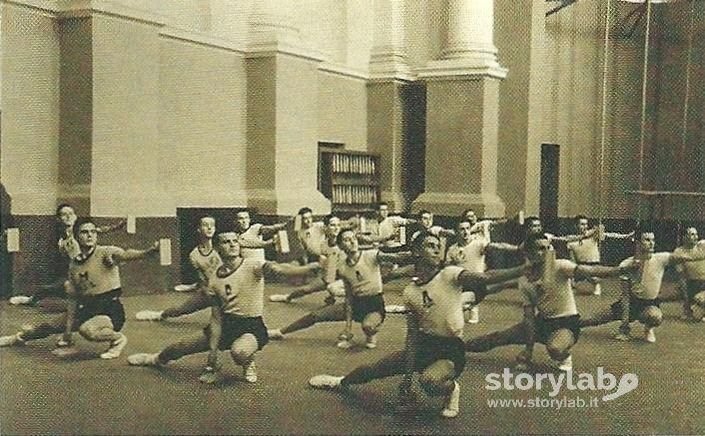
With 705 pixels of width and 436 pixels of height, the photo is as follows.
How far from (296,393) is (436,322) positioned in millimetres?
932

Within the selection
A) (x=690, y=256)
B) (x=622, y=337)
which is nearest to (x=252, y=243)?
(x=622, y=337)

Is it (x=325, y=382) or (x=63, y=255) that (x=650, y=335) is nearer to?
(x=325, y=382)

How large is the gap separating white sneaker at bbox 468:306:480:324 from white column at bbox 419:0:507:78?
285cm

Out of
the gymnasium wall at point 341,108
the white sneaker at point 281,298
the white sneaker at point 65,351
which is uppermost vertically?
the gymnasium wall at point 341,108

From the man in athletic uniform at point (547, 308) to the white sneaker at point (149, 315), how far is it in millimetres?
2258

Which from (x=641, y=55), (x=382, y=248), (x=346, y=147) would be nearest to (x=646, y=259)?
(x=382, y=248)

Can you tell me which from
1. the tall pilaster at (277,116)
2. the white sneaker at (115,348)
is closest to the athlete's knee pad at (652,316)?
the white sneaker at (115,348)

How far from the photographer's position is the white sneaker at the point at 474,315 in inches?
240

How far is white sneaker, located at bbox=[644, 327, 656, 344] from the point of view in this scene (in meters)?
6.28

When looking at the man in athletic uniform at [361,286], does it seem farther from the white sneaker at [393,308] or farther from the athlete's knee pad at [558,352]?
the athlete's knee pad at [558,352]

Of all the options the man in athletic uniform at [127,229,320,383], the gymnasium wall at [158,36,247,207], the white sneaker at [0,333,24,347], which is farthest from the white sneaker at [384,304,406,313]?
the gymnasium wall at [158,36,247,207]

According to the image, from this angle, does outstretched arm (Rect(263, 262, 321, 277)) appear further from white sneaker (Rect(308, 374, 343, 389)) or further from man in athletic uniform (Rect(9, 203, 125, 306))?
man in athletic uniform (Rect(9, 203, 125, 306))

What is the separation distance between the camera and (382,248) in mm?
6281

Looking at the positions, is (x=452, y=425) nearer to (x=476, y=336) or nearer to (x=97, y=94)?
(x=476, y=336)
